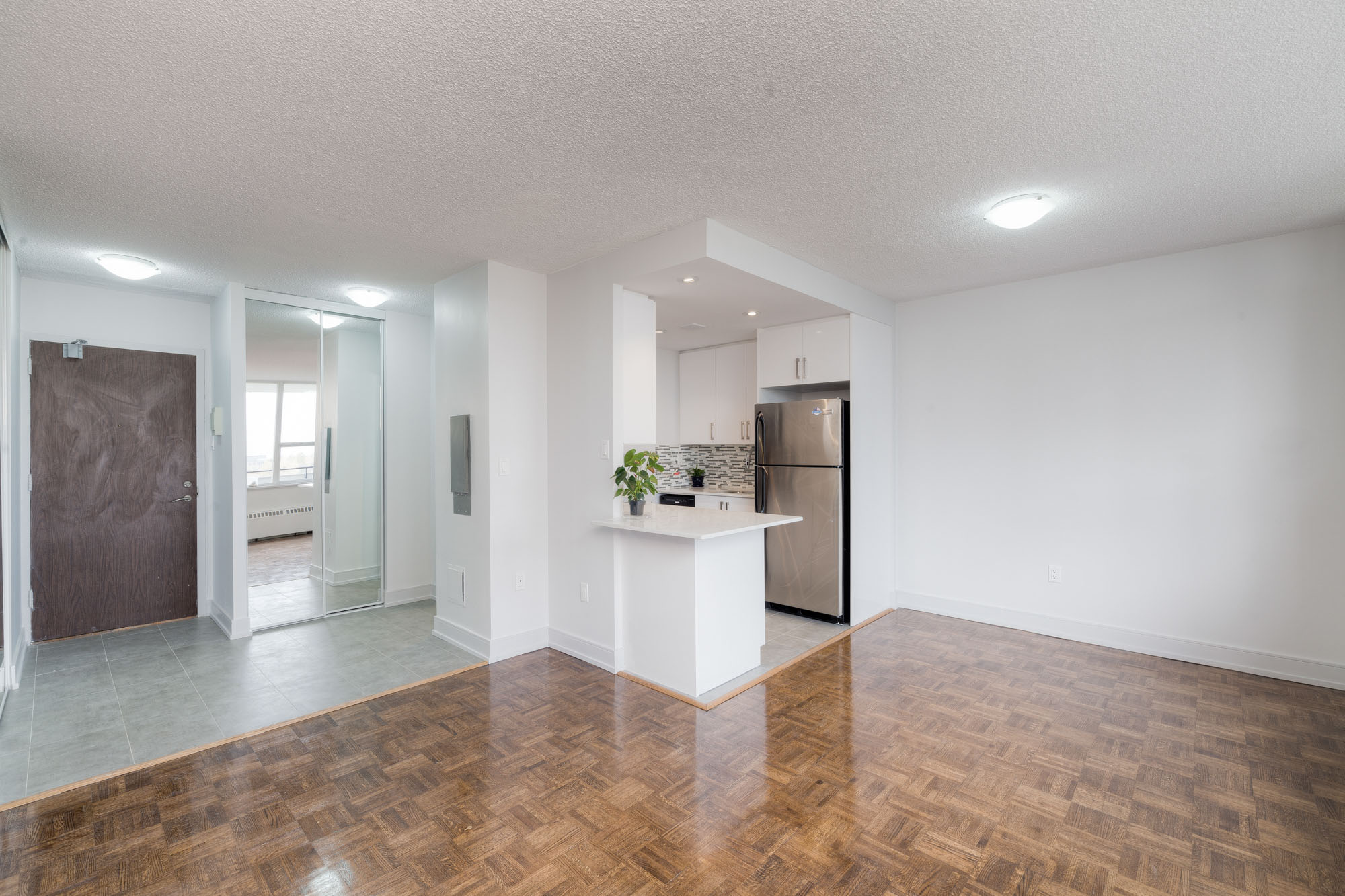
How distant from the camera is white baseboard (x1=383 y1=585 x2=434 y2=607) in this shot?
16.3 ft

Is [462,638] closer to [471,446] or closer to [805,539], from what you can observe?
[471,446]

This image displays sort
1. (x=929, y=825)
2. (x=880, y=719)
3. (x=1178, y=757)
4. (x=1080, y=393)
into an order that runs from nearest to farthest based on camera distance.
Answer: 1. (x=929, y=825)
2. (x=1178, y=757)
3. (x=880, y=719)
4. (x=1080, y=393)

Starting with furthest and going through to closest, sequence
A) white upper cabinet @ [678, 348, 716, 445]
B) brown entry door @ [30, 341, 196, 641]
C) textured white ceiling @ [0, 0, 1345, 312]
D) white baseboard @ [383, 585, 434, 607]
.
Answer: white upper cabinet @ [678, 348, 716, 445] → white baseboard @ [383, 585, 434, 607] → brown entry door @ [30, 341, 196, 641] → textured white ceiling @ [0, 0, 1345, 312]

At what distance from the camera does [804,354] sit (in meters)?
4.67

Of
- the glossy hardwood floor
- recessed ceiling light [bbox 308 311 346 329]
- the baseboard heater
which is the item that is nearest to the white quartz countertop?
the glossy hardwood floor

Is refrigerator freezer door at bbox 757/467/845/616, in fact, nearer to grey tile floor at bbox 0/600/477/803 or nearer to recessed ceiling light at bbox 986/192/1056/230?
recessed ceiling light at bbox 986/192/1056/230

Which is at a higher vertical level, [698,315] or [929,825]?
[698,315]

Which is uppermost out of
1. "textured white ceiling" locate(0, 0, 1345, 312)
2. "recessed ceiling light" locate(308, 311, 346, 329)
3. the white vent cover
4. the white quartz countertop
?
"textured white ceiling" locate(0, 0, 1345, 312)

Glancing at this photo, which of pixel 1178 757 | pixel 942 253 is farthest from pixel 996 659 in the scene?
pixel 942 253

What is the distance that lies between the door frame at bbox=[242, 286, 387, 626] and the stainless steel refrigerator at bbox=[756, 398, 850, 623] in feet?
10.2

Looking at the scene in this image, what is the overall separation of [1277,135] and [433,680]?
4.59 m

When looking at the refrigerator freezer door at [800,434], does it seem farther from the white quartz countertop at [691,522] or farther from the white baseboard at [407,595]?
the white baseboard at [407,595]

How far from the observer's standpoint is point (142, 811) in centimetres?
218

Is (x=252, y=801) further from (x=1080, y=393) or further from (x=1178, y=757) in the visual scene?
(x=1080, y=393)
